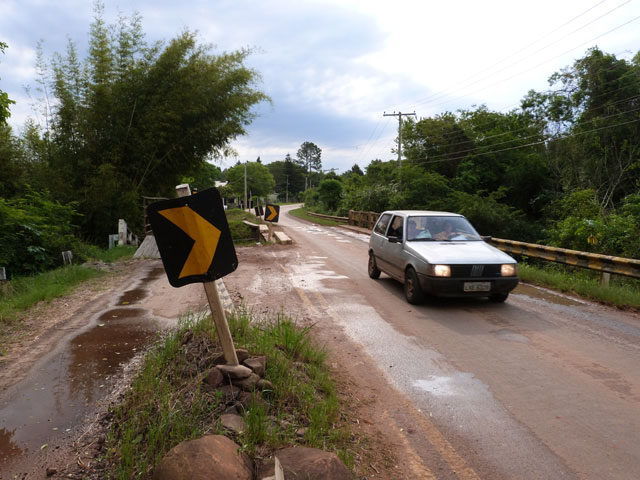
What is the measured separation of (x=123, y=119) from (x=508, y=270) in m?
13.3

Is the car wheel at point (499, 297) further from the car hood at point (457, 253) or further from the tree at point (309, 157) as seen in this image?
the tree at point (309, 157)

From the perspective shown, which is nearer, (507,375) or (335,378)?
(335,378)

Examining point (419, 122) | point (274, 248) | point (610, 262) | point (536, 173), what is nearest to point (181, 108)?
point (274, 248)

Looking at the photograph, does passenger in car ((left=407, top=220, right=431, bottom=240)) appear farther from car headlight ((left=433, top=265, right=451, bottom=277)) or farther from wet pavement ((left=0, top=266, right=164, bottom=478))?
wet pavement ((left=0, top=266, right=164, bottom=478))

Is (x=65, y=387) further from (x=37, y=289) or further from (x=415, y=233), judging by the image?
(x=415, y=233)

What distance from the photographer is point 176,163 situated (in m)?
16.3

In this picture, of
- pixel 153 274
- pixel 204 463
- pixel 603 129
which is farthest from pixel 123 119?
pixel 603 129

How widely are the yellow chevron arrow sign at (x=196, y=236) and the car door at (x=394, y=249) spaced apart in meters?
5.54

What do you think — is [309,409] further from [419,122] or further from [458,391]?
[419,122]

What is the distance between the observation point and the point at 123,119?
14961 mm

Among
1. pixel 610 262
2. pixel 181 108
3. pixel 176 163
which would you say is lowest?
pixel 610 262

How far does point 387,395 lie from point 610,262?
650cm

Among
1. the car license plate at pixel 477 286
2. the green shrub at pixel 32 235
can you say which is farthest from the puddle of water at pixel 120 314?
the green shrub at pixel 32 235

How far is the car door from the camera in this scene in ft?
27.5
